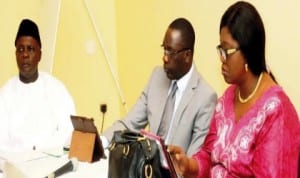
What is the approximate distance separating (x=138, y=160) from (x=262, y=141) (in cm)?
46

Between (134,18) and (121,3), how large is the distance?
0.90ft

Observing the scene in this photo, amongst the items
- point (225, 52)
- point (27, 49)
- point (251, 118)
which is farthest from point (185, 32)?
point (27, 49)

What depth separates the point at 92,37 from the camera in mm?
4137

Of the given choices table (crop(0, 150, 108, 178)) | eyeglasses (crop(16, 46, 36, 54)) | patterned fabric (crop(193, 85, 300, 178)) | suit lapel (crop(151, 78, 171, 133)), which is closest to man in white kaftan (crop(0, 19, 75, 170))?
eyeglasses (crop(16, 46, 36, 54))

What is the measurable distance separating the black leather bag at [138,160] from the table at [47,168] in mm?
253

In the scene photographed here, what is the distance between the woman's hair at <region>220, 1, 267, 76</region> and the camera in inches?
66.1

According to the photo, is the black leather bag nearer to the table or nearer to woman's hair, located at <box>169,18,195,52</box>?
the table

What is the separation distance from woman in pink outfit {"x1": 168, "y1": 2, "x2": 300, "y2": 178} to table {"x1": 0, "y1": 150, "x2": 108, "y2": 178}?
14.5 inches

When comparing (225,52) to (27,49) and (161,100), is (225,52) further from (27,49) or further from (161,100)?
(27,49)

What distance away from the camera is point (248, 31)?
1.68 meters

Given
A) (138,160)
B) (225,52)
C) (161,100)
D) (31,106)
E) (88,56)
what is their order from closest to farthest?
(138,160) < (225,52) < (161,100) < (31,106) < (88,56)

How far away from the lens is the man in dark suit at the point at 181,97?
86.2 inches

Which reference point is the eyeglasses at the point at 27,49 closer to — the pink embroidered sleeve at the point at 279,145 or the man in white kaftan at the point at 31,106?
the man in white kaftan at the point at 31,106

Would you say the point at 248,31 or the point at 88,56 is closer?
the point at 248,31
